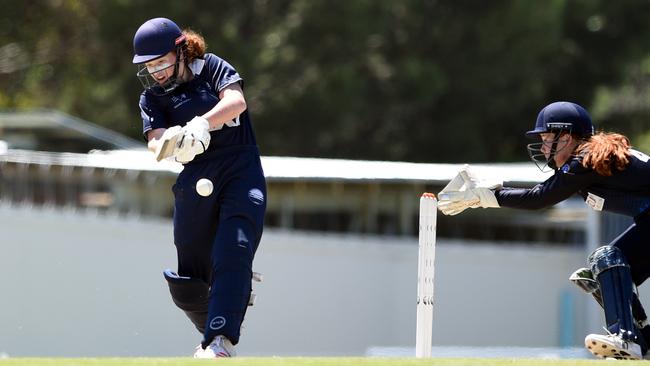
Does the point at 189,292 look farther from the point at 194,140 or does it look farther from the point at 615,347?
the point at 615,347

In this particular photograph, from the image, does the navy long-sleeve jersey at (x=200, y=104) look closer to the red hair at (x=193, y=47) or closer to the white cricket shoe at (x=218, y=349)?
the red hair at (x=193, y=47)

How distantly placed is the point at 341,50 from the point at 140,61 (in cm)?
1779

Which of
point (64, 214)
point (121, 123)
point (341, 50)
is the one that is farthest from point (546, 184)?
point (121, 123)

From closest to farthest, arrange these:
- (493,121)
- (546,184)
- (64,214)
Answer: (546,184)
(64,214)
(493,121)

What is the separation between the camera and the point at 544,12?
24125 mm

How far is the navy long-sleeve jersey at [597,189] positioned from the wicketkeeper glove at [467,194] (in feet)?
0.26

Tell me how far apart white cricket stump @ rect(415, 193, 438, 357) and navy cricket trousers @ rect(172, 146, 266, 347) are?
934mm

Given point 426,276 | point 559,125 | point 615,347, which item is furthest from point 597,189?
point 426,276

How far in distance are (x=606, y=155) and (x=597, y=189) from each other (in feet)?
0.87

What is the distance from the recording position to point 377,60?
25422 millimetres

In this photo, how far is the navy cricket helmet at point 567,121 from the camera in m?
6.68

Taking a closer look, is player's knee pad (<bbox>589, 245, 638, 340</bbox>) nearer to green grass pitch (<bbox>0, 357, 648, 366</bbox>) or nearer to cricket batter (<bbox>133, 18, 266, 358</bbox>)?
green grass pitch (<bbox>0, 357, 648, 366</bbox>)

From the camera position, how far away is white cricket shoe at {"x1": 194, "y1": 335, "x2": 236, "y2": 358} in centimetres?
641

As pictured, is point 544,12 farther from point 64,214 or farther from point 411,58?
point 64,214
